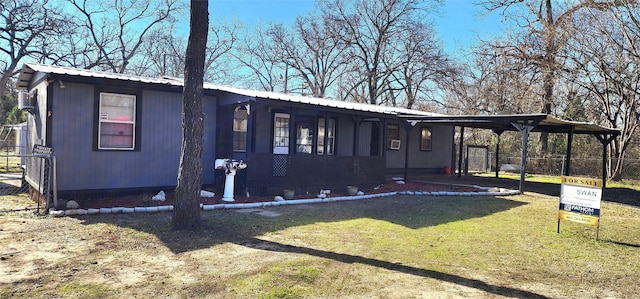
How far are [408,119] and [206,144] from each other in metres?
6.38

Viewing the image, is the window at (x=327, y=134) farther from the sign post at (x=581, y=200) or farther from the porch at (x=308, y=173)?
the sign post at (x=581, y=200)

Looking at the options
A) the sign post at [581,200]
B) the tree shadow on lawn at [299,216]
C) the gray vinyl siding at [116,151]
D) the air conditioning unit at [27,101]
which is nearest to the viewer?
the tree shadow on lawn at [299,216]

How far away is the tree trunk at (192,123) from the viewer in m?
5.73

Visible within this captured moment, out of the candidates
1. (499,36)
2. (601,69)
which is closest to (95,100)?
(601,69)

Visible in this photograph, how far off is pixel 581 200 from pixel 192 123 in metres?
5.98

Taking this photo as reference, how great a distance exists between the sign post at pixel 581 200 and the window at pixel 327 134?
6712 mm

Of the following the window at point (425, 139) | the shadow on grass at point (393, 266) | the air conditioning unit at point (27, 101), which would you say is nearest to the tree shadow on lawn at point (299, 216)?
the shadow on grass at point (393, 266)

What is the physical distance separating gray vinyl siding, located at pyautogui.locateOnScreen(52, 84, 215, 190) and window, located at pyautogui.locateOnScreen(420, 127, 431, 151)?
957 cm

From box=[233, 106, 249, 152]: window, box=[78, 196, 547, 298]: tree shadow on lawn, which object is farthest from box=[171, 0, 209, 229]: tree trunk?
box=[233, 106, 249, 152]: window

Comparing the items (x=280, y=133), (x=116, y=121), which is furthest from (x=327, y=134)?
(x=116, y=121)

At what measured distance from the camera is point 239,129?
1033cm

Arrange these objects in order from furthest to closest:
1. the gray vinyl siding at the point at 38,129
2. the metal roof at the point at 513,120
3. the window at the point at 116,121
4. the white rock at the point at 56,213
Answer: the metal roof at the point at 513,120
the window at the point at 116,121
the gray vinyl siding at the point at 38,129
the white rock at the point at 56,213

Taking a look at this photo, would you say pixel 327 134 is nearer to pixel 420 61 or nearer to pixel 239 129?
pixel 239 129

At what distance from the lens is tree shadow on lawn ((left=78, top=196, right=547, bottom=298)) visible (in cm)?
464
